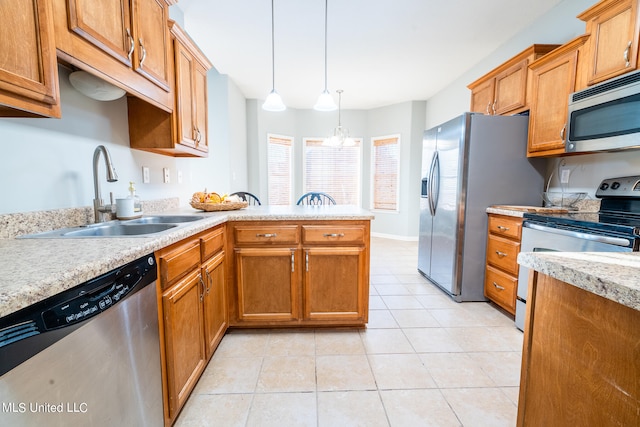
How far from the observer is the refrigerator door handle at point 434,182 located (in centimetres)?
296

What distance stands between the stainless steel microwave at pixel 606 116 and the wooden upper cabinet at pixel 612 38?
8 cm

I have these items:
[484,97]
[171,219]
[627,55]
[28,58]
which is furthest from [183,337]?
[484,97]

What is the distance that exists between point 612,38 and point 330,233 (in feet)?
7.30

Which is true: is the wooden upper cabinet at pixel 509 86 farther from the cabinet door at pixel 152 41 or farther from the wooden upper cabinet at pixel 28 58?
the wooden upper cabinet at pixel 28 58

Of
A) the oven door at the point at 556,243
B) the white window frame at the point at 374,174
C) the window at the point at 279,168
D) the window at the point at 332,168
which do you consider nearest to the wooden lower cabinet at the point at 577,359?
the oven door at the point at 556,243

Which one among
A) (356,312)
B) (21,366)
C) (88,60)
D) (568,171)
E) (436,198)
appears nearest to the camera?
(21,366)

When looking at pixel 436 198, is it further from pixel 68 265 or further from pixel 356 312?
pixel 68 265

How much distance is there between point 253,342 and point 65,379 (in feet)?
4.54

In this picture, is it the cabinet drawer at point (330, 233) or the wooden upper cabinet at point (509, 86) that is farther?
the wooden upper cabinet at point (509, 86)

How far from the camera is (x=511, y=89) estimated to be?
2656 mm

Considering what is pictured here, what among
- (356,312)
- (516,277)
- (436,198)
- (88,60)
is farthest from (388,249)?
(88,60)

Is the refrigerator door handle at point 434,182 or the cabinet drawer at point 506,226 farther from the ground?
the refrigerator door handle at point 434,182

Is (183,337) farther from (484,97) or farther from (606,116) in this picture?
(484,97)

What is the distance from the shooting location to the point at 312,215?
191 centimetres
